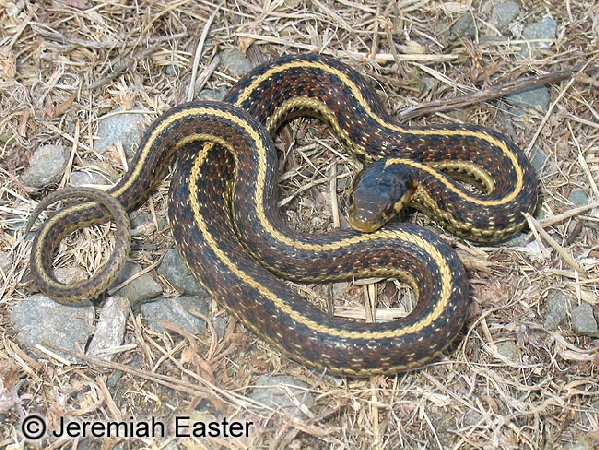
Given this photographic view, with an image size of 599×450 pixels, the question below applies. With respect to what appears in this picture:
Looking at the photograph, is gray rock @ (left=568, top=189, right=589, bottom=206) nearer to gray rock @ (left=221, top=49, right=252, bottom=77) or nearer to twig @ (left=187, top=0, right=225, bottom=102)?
gray rock @ (left=221, top=49, right=252, bottom=77)

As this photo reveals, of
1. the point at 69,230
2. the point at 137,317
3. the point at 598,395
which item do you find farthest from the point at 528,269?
the point at 69,230

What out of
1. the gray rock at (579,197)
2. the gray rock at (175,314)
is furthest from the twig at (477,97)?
the gray rock at (175,314)

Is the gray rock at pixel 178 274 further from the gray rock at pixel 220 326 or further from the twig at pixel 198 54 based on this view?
the twig at pixel 198 54

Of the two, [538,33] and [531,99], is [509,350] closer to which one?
[531,99]

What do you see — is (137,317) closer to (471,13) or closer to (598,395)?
(598,395)

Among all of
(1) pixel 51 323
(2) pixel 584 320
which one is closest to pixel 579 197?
(2) pixel 584 320

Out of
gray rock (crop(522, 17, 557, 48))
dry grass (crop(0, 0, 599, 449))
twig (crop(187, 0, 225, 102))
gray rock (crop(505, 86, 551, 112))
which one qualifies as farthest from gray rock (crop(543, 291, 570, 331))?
twig (crop(187, 0, 225, 102))
